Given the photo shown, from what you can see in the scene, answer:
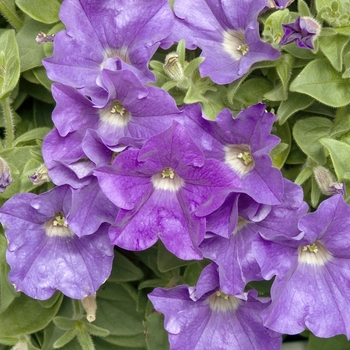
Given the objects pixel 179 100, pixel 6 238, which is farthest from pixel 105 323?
pixel 179 100

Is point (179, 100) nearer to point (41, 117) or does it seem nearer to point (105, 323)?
point (41, 117)

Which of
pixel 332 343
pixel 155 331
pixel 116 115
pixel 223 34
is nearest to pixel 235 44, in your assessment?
pixel 223 34

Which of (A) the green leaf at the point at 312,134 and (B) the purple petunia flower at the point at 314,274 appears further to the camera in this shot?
(A) the green leaf at the point at 312,134

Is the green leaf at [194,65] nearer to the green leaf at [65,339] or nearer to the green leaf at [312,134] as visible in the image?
the green leaf at [312,134]

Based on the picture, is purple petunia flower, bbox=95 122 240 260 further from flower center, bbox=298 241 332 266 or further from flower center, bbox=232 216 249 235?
flower center, bbox=298 241 332 266

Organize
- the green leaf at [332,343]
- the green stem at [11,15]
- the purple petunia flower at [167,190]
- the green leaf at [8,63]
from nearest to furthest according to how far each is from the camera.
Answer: the purple petunia flower at [167,190], the green leaf at [8,63], the green stem at [11,15], the green leaf at [332,343]

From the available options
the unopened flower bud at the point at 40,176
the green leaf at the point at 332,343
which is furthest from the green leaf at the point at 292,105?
the green leaf at the point at 332,343

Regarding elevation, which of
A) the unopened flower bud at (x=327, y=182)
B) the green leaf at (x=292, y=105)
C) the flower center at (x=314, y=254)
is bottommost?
the flower center at (x=314, y=254)
